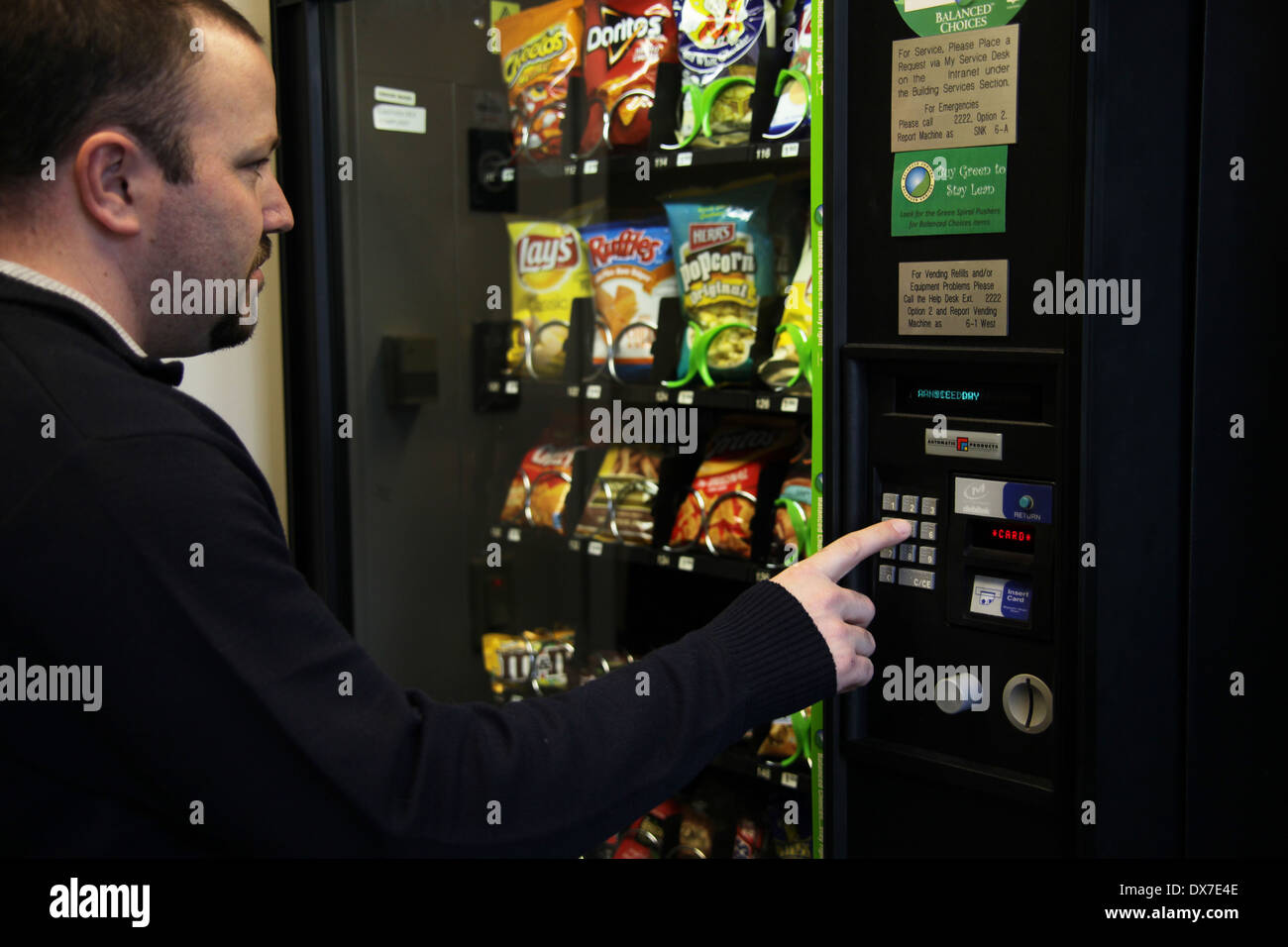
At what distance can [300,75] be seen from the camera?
7.41ft

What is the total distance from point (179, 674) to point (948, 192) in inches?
39.6

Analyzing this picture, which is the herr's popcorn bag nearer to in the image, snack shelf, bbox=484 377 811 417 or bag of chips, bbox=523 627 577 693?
snack shelf, bbox=484 377 811 417

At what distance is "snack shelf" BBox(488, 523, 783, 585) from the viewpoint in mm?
1912

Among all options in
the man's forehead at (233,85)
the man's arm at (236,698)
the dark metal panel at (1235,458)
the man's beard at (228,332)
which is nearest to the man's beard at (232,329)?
the man's beard at (228,332)

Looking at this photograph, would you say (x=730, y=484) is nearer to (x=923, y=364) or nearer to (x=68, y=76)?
(x=923, y=364)

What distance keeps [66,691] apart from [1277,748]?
1.43 m

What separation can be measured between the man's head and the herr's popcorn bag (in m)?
1.09

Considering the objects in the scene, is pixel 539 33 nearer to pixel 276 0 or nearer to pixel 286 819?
pixel 276 0

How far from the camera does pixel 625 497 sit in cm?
231

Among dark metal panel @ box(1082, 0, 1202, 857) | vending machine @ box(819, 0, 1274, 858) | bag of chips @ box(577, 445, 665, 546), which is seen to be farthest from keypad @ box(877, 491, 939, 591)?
bag of chips @ box(577, 445, 665, 546)

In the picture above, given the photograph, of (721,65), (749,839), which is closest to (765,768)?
(749,839)

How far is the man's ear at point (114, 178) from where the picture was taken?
1.12 meters

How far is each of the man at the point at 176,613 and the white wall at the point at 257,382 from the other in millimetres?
1182

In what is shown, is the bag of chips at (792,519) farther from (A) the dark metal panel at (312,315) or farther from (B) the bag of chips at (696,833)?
(A) the dark metal panel at (312,315)
